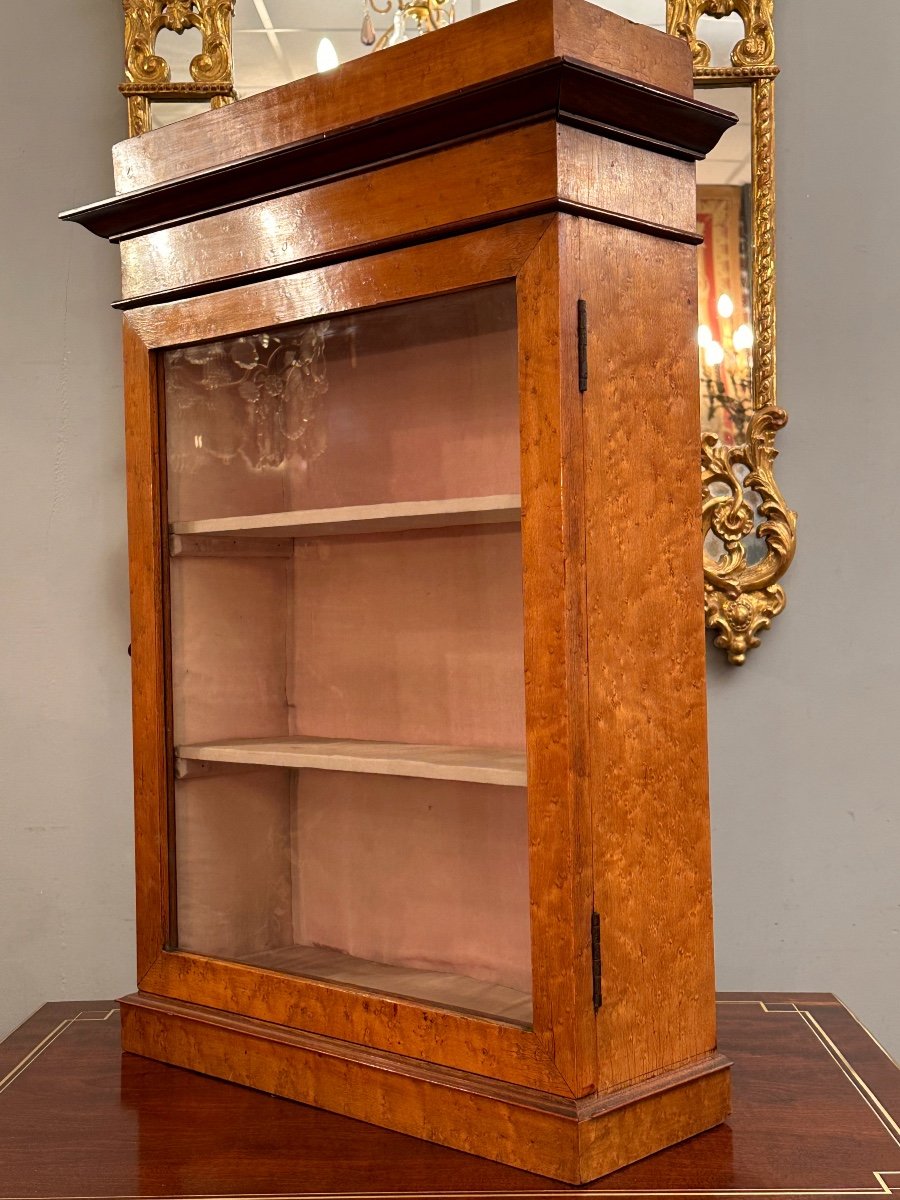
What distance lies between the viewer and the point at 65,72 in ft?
7.32

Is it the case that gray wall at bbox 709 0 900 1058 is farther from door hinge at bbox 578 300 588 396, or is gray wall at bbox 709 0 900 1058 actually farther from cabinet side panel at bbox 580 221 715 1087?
door hinge at bbox 578 300 588 396

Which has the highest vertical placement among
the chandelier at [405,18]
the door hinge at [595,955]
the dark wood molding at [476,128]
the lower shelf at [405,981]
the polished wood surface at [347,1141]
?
the chandelier at [405,18]

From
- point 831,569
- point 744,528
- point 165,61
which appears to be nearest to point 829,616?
point 831,569

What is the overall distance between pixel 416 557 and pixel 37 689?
1.04 metres

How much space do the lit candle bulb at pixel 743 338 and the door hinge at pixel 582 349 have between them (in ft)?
2.84

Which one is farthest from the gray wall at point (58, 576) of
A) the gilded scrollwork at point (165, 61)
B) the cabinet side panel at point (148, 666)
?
the cabinet side panel at point (148, 666)

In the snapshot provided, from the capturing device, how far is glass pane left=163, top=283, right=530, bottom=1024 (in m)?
1.35

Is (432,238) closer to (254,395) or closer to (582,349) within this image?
(582,349)

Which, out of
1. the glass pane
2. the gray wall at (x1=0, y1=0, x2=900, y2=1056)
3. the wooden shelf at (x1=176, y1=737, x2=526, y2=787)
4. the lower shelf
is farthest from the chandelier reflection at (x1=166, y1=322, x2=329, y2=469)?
the gray wall at (x1=0, y1=0, x2=900, y2=1056)

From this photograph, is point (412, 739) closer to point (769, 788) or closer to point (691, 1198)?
point (691, 1198)

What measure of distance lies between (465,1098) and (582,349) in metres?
0.73

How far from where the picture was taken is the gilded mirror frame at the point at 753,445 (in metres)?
2.02

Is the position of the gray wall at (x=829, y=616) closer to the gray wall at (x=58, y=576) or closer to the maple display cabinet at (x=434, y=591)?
the maple display cabinet at (x=434, y=591)

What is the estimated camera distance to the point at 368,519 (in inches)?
59.5
